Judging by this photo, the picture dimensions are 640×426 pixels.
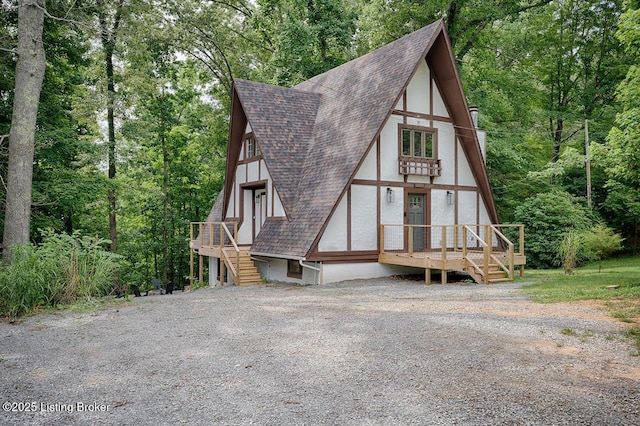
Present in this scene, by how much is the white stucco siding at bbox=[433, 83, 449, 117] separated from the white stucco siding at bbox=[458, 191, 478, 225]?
2.80 metres

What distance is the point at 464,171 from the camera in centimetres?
1656

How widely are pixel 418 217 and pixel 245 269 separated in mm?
6058

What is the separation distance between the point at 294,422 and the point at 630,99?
1135 cm

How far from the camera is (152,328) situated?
7641 mm

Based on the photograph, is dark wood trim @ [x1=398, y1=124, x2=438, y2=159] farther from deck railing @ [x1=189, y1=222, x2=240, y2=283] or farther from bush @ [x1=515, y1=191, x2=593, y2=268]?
deck railing @ [x1=189, y1=222, x2=240, y2=283]

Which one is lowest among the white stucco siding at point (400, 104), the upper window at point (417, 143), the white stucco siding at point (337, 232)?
the white stucco siding at point (337, 232)

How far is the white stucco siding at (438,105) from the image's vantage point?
16.0 meters

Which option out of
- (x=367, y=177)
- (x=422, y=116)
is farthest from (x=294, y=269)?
(x=422, y=116)

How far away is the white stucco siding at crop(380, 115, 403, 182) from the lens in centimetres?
1497

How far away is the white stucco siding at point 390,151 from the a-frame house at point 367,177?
4 centimetres

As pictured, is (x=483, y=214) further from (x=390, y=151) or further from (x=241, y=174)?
(x=241, y=174)

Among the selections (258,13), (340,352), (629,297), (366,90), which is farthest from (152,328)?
(258,13)

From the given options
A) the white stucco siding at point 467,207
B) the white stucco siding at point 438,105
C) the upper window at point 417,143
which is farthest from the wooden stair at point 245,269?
the white stucco siding at point 438,105

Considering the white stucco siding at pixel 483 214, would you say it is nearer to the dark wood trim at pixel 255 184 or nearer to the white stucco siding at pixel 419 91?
the white stucco siding at pixel 419 91
